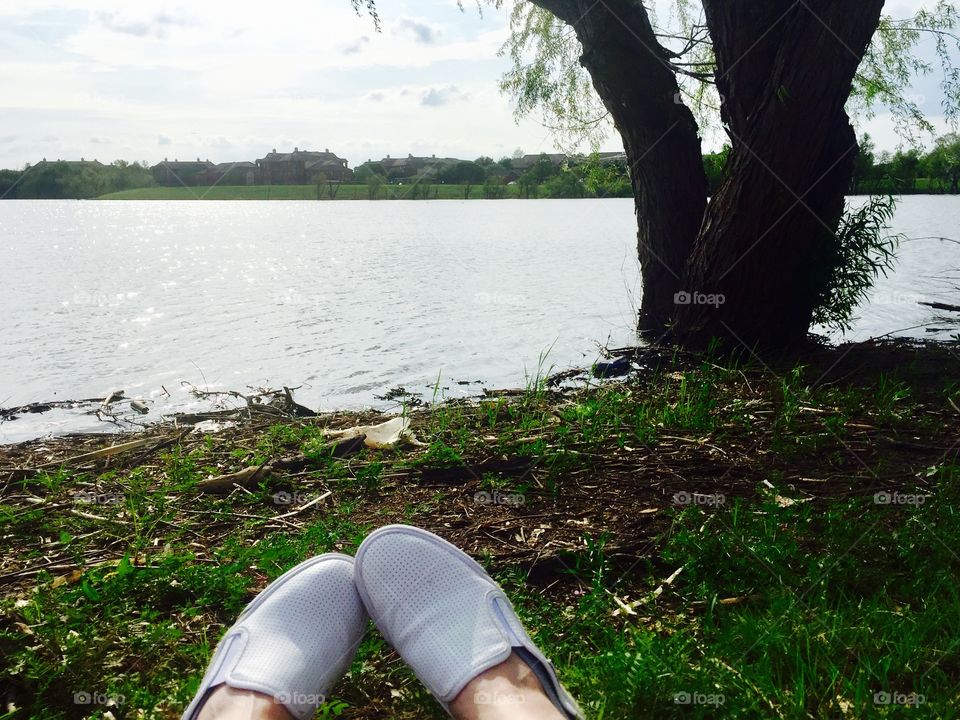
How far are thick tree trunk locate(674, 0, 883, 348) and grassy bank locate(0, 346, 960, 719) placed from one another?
1.55m

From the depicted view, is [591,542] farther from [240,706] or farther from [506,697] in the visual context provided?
[240,706]

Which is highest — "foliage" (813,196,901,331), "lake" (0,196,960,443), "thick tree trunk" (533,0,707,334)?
"thick tree trunk" (533,0,707,334)

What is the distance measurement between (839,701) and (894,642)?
36 centimetres

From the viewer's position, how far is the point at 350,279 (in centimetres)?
1667

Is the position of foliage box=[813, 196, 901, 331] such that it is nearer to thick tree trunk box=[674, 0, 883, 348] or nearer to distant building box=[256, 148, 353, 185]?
thick tree trunk box=[674, 0, 883, 348]

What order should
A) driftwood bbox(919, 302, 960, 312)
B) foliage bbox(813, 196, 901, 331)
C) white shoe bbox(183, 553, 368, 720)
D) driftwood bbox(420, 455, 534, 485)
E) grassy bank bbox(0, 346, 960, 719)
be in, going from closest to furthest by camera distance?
white shoe bbox(183, 553, 368, 720) → grassy bank bbox(0, 346, 960, 719) → driftwood bbox(420, 455, 534, 485) → foliage bbox(813, 196, 901, 331) → driftwood bbox(919, 302, 960, 312)

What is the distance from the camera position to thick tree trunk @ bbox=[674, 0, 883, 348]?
6.04 m

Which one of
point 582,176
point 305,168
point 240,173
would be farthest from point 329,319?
point 240,173

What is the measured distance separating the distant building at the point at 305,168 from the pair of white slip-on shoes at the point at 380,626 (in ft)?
91.1

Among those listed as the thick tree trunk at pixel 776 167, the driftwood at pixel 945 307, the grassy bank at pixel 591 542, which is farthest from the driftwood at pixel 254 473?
the driftwood at pixel 945 307

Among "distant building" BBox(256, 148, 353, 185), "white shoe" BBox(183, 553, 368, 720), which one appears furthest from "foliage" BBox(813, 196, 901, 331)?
"distant building" BBox(256, 148, 353, 185)

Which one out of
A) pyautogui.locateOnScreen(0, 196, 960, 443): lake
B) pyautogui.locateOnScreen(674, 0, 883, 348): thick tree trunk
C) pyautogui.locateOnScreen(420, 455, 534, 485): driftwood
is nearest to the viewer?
pyautogui.locateOnScreen(420, 455, 534, 485): driftwood

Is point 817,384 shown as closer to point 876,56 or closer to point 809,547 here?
point 809,547

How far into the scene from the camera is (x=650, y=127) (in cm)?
766
